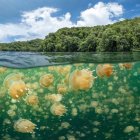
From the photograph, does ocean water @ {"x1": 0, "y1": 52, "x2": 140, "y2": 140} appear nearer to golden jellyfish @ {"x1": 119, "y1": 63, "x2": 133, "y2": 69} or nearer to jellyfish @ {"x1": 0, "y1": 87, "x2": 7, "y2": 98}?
jellyfish @ {"x1": 0, "y1": 87, "x2": 7, "y2": 98}

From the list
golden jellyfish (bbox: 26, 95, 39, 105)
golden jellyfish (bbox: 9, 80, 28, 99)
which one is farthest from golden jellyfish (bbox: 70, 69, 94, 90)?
golden jellyfish (bbox: 9, 80, 28, 99)

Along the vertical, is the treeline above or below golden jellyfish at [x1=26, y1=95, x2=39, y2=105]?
above

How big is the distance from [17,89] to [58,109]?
122 centimetres

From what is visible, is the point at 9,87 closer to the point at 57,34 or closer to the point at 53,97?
the point at 53,97

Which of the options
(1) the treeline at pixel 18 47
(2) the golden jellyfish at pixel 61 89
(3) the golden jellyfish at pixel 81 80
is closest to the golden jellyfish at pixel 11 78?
(2) the golden jellyfish at pixel 61 89

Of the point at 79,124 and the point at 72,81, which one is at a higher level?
the point at 72,81

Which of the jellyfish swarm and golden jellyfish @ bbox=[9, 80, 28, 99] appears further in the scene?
the jellyfish swarm

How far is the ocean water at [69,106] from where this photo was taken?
9.37 m

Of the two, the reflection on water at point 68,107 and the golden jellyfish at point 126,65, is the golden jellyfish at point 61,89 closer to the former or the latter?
the reflection on water at point 68,107

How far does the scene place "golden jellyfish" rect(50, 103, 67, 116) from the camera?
943cm

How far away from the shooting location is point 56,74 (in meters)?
10.1

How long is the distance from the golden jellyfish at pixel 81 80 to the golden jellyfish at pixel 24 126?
1513 millimetres

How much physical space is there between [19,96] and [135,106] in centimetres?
324

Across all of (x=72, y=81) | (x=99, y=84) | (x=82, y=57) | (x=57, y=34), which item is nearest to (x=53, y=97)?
(x=72, y=81)
